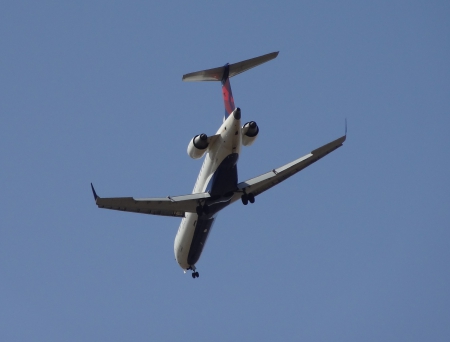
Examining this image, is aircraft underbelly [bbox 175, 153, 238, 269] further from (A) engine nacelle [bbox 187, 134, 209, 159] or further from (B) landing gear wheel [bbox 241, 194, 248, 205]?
(A) engine nacelle [bbox 187, 134, 209, 159]

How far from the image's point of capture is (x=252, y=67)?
1809 inches

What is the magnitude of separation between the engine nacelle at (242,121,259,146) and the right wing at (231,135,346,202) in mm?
2670

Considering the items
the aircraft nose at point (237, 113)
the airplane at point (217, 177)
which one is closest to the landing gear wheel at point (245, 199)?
the airplane at point (217, 177)

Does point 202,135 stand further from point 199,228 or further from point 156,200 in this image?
point 199,228

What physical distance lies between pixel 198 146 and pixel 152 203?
4065 millimetres

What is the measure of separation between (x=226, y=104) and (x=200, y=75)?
206cm

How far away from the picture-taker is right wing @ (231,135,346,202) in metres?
44.7

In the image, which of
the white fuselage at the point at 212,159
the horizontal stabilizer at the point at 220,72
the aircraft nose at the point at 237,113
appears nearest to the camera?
the aircraft nose at the point at 237,113

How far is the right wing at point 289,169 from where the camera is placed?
4466cm

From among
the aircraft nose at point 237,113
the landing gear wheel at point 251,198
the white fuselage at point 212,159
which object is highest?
the aircraft nose at point 237,113

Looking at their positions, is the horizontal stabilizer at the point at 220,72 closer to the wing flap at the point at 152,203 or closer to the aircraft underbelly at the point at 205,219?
the aircraft underbelly at the point at 205,219

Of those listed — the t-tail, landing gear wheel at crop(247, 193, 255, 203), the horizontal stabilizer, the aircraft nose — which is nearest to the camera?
the aircraft nose

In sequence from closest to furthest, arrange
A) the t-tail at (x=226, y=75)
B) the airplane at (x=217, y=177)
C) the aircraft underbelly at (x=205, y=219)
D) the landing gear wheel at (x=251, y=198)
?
the airplane at (x=217, y=177) → the aircraft underbelly at (x=205, y=219) → the landing gear wheel at (x=251, y=198) → the t-tail at (x=226, y=75)

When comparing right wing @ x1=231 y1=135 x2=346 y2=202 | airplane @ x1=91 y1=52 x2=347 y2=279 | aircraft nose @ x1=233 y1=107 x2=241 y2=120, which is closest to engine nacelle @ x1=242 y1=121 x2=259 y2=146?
airplane @ x1=91 y1=52 x2=347 y2=279
